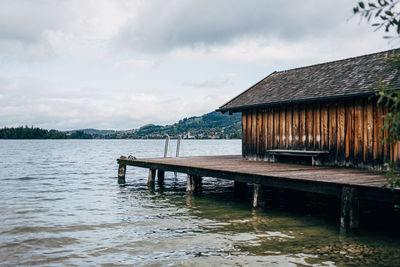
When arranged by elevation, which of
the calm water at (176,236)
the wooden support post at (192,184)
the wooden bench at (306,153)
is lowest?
the calm water at (176,236)

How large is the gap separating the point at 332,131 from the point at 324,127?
0.41 meters

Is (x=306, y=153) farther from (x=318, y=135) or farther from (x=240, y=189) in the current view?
(x=240, y=189)

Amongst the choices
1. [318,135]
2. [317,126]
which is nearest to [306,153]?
[318,135]

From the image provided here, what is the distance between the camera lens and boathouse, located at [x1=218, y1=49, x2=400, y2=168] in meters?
13.7

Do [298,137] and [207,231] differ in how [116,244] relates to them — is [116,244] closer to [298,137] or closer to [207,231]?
[207,231]

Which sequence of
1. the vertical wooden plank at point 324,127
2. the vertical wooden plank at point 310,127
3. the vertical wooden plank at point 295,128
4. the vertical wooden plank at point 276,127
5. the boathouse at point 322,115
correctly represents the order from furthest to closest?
the vertical wooden plank at point 276,127
the vertical wooden plank at point 295,128
the vertical wooden plank at point 310,127
the vertical wooden plank at point 324,127
the boathouse at point 322,115

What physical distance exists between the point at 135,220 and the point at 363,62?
11406 millimetres

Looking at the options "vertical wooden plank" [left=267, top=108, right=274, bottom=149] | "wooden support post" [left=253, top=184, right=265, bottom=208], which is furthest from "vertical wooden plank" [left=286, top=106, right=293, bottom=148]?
"wooden support post" [left=253, top=184, right=265, bottom=208]

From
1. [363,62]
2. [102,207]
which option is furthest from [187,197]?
[363,62]

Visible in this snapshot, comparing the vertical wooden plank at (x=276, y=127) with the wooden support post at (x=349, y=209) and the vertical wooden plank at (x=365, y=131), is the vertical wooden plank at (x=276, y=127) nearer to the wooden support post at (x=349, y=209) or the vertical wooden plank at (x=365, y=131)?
the vertical wooden plank at (x=365, y=131)

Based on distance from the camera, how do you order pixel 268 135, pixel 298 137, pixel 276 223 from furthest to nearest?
pixel 268 135 < pixel 298 137 < pixel 276 223

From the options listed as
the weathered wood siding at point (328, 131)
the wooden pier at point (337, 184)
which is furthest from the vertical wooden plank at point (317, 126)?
the wooden pier at point (337, 184)

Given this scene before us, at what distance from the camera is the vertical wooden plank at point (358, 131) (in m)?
14.0

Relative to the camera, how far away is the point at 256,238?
10.3m
